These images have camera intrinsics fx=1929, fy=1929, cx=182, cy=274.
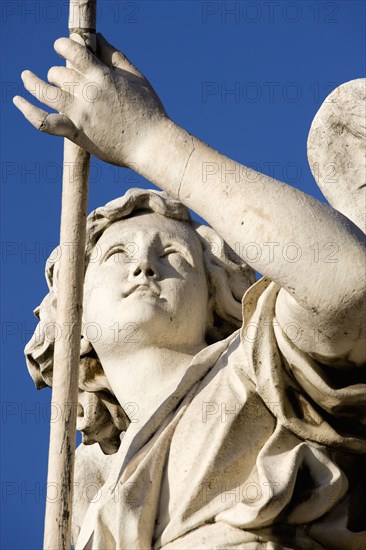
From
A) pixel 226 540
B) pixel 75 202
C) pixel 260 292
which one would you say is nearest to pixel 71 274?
pixel 75 202

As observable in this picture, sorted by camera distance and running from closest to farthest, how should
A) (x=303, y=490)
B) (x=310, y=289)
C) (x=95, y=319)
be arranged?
(x=310, y=289), (x=303, y=490), (x=95, y=319)

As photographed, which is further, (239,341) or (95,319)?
(95,319)

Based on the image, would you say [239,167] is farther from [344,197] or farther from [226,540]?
[226,540]

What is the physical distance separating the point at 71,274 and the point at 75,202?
1.01 feet

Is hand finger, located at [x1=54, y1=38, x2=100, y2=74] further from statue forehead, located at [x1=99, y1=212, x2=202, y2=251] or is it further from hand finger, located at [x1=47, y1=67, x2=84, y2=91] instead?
statue forehead, located at [x1=99, y1=212, x2=202, y2=251]

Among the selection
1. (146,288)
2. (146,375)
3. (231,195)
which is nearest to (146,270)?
(146,288)

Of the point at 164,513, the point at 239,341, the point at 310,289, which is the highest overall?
the point at 310,289

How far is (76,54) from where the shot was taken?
302 inches

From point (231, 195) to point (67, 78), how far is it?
32.2 inches

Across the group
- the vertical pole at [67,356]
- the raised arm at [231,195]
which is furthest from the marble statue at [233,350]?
the vertical pole at [67,356]

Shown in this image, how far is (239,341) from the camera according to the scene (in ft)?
27.7

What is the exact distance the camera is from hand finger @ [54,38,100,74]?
25.1 ft

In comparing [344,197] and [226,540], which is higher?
[344,197]

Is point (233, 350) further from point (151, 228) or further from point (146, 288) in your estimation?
point (151, 228)
